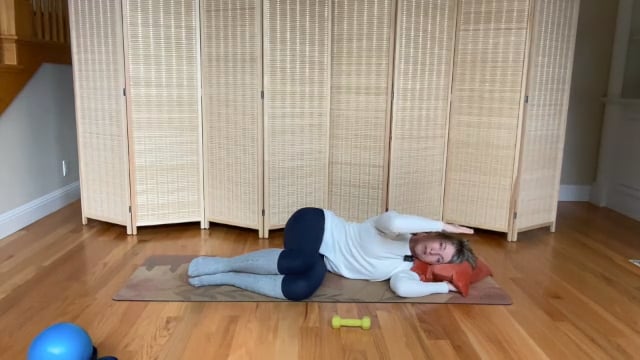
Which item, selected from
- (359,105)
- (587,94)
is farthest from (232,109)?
(587,94)

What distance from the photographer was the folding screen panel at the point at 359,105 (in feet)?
10.9

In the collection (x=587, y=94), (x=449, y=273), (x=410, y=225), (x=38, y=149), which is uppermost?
(x=587, y=94)

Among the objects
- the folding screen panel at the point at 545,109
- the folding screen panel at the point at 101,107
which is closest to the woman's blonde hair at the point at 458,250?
the folding screen panel at the point at 545,109

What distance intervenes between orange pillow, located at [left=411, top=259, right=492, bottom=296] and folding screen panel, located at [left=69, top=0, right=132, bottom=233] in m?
1.98

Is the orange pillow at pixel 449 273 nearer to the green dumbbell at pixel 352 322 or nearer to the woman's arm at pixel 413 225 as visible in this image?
the woman's arm at pixel 413 225

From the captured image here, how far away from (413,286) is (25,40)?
284cm

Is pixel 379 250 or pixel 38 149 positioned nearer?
pixel 379 250

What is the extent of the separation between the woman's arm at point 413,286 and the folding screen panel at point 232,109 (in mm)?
1229

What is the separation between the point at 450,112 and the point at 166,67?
6.35 feet

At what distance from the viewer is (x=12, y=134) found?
339 centimetres

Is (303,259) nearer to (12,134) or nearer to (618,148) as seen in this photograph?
(12,134)

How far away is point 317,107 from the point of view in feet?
11.2

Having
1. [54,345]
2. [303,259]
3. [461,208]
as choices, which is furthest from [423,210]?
[54,345]

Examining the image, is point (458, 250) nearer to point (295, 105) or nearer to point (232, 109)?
point (295, 105)
